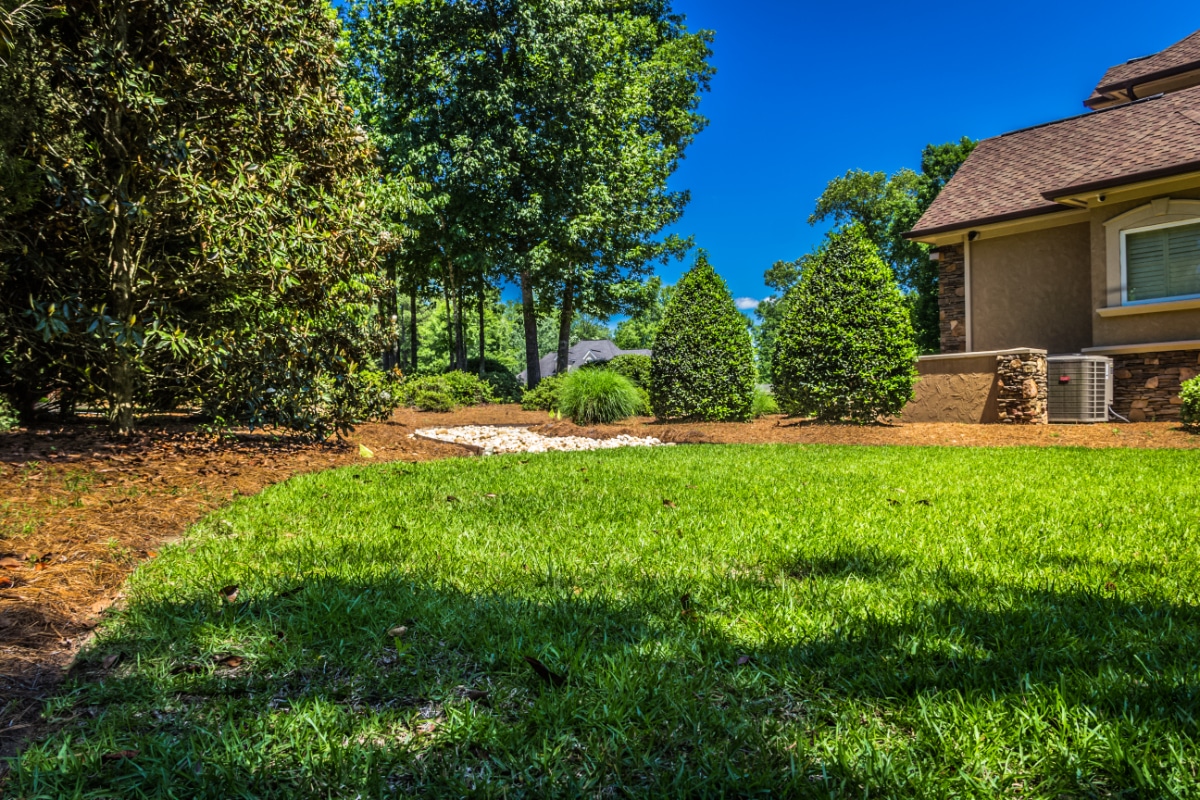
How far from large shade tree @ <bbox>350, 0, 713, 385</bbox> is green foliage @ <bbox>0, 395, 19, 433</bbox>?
42.6 feet

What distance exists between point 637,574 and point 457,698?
3.93 ft

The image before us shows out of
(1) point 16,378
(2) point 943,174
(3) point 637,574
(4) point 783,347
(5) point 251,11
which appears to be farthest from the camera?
(2) point 943,174

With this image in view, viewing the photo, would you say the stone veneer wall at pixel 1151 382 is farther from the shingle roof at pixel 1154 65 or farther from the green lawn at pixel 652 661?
the green lawn at pixel 652 661

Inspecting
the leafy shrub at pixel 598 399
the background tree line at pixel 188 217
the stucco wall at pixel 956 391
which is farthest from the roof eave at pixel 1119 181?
the background tree line at pixel 188 217

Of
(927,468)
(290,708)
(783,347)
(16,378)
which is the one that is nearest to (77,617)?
(290,708)

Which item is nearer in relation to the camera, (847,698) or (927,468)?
(847,698)

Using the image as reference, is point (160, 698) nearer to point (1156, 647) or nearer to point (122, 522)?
point (122, 522)

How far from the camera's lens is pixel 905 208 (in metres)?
32.3

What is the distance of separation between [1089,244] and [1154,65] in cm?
647

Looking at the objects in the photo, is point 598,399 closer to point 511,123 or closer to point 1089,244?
point 1089,244

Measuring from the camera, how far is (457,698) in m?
1.96

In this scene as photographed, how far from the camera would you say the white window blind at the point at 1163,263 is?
10.7 m

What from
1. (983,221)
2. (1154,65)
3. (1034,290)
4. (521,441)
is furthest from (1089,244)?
(521,441)

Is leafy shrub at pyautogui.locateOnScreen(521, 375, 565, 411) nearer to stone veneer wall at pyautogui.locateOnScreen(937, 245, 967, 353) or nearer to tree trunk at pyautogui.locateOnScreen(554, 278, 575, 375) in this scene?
tree trunk at pyautogui.locateOnScreen(554, 278, 575, 375)
